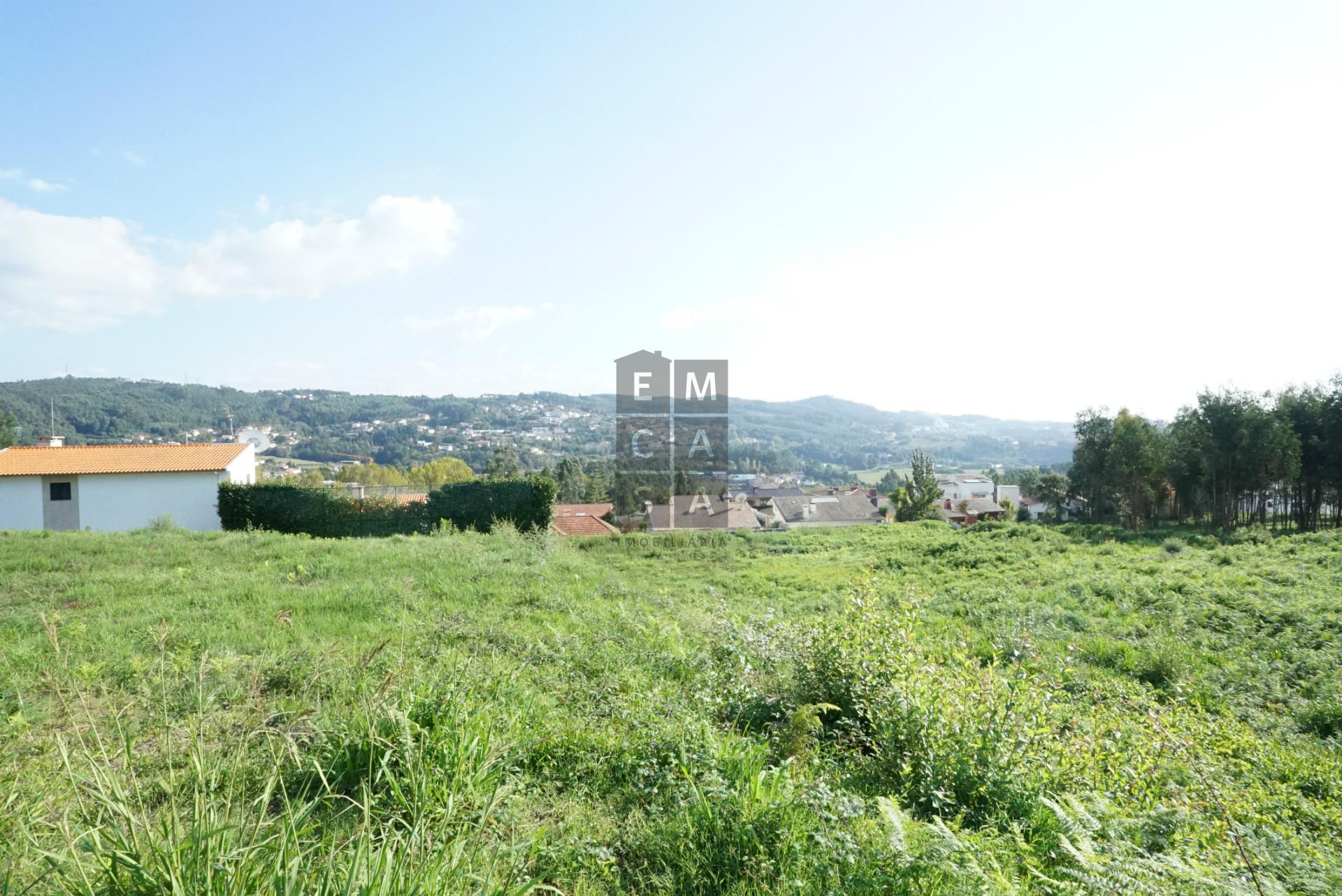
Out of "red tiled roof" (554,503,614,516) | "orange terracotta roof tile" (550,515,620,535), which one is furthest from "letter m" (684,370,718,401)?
"orange terracotta roof tile" (550,515,620,535)

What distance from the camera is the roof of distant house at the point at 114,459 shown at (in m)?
18.9

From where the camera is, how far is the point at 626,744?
3855 millimetres

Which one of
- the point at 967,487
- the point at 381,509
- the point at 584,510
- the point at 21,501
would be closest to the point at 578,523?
the point at 584,510

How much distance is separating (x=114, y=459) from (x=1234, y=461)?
1500 inches

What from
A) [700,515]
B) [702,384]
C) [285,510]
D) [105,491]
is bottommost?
[700,515]

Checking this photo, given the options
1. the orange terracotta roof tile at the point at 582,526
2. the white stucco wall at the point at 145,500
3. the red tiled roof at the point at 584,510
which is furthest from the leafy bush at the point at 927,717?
the red tiled roof at the point at 584,510

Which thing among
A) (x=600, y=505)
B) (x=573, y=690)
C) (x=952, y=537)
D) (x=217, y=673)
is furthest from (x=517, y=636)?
(x=600, y=505)

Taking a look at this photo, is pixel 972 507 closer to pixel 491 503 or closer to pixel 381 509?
pixel 491 503

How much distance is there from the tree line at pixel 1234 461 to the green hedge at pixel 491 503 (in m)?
23.4

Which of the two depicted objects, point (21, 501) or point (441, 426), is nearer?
point (21, 501)

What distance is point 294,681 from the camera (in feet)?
15.4

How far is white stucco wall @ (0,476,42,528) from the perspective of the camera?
733 inches

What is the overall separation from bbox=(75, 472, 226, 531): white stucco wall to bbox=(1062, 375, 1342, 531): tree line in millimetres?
33556

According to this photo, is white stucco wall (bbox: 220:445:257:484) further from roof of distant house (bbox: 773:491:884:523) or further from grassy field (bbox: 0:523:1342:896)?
roof of distant house (bbox: 773:491:884:523)
